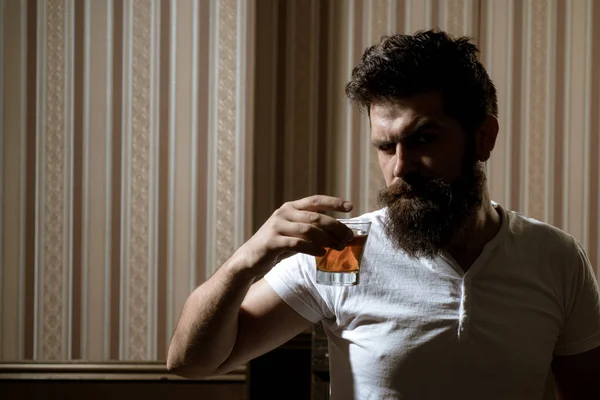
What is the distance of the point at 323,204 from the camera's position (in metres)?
1.13

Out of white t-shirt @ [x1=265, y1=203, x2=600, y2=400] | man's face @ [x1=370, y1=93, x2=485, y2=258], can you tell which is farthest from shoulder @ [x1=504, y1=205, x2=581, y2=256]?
man's face @ [x1=370, y1=93, x2=485, y2=258]

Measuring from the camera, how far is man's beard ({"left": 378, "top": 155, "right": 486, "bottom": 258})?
53.5 inches

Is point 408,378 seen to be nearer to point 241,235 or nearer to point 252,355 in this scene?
point 252,355

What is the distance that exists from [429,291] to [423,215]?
159mm

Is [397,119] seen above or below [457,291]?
above

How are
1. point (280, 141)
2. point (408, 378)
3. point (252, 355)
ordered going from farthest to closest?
point (280, 141) < point (252, 355) < point (408, 378)

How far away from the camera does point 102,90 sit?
8.32ft

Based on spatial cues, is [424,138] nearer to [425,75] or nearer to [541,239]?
[425,75]

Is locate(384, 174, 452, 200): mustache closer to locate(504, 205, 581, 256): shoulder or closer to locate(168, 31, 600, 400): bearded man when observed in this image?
locate(168, 31, 600, 400): bearded man

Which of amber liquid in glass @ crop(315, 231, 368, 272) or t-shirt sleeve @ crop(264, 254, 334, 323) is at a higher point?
amber liquid in glass @ crop(315, 231, 368, 272)

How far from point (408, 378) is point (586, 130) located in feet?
5.58

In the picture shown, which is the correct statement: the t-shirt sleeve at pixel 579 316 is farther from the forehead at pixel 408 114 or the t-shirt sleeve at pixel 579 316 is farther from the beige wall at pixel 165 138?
the beige wall at pixel 165 138

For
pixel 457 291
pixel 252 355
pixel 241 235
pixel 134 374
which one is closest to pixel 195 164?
pixel 241 235

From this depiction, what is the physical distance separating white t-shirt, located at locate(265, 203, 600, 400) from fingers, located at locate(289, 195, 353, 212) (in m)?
0.29
